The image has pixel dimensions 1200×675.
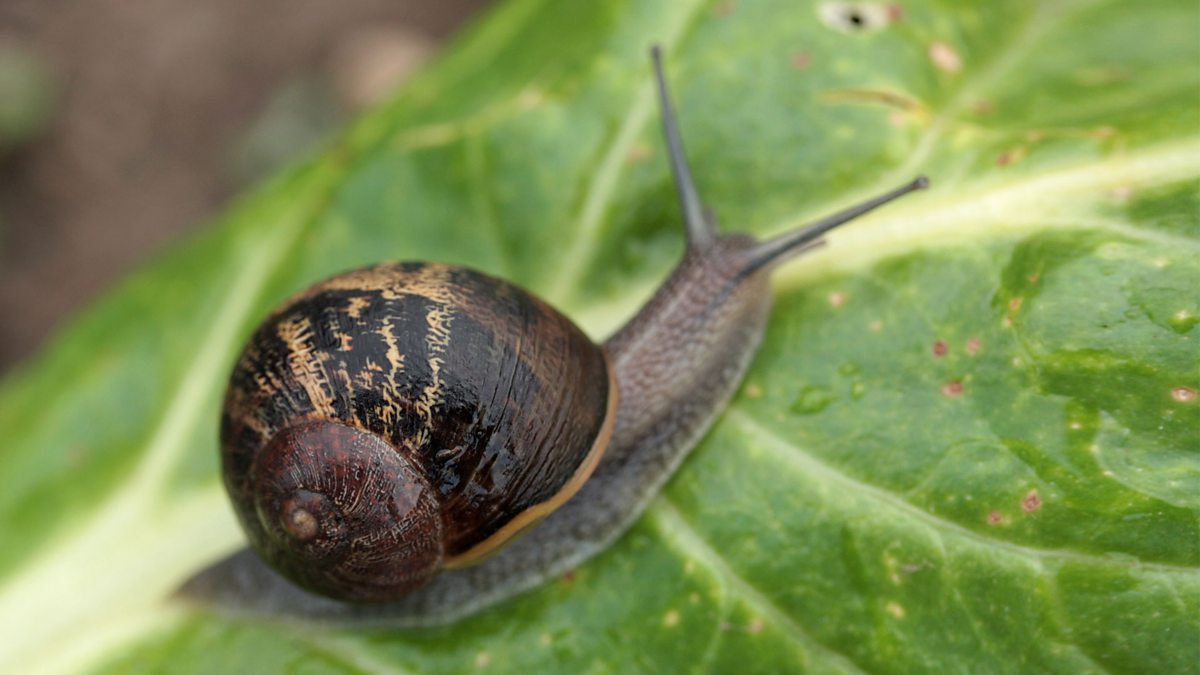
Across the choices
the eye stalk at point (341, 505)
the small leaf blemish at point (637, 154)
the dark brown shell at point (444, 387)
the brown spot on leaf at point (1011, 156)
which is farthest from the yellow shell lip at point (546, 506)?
the brown spot on leaf at point (1011, 156)

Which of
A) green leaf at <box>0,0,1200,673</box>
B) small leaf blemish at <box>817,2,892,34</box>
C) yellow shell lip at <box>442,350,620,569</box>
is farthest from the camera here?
small leaf blemish at <box>817,2,892,34</box>

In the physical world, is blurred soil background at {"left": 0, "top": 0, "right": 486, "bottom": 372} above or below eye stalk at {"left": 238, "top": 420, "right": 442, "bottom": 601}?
above

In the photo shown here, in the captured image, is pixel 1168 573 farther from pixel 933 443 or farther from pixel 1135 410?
pixel 933 443

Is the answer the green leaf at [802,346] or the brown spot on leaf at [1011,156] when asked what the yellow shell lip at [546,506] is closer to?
the green leaf at [802,346]

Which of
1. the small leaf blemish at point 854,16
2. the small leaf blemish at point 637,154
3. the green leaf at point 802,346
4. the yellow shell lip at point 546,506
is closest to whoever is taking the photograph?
the green leaf at point 802,346

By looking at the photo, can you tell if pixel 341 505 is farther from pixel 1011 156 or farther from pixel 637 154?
pixel 1011 156

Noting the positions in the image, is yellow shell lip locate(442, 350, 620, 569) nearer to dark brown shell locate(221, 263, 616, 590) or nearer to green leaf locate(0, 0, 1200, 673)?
dark brown shell locate(221, 263, 616, 590)

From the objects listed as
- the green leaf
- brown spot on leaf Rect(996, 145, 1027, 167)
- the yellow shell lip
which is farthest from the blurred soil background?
brown spot on leaf Rect(996, 145, 1027, 167)
